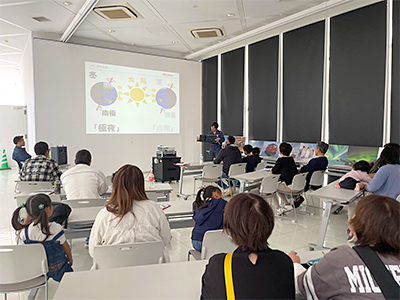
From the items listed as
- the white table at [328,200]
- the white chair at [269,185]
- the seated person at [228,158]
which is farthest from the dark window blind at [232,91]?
the white table at [328,200]

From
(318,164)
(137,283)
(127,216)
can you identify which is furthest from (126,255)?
(318,164)

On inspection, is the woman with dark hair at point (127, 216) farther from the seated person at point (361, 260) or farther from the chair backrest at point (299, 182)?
the chair backrest at point (299, 182)

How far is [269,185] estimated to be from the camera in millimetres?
4609

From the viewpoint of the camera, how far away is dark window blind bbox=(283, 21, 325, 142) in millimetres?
6574

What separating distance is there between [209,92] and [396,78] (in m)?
5.53

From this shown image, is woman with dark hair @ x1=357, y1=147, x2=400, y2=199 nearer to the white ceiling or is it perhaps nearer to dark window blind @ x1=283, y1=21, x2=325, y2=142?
dark window blind @ x1=283, y1=21, x2=325, y2=142

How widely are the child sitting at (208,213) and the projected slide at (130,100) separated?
6390 mm

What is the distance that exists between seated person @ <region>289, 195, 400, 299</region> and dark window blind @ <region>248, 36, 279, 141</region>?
6.56 m

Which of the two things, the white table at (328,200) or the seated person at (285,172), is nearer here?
the white table at (328,200)

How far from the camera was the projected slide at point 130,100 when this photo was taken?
8117 millimetres

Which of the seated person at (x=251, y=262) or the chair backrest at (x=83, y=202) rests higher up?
the seated person at (x=251, y=262)

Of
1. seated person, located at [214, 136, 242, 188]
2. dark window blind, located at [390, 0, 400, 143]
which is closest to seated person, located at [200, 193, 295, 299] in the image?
seated person, located at [214, 136, 242, 188]

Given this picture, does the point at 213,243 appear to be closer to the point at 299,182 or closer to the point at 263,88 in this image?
the point at 299,182

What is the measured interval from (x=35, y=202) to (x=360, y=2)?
634 centimetres
